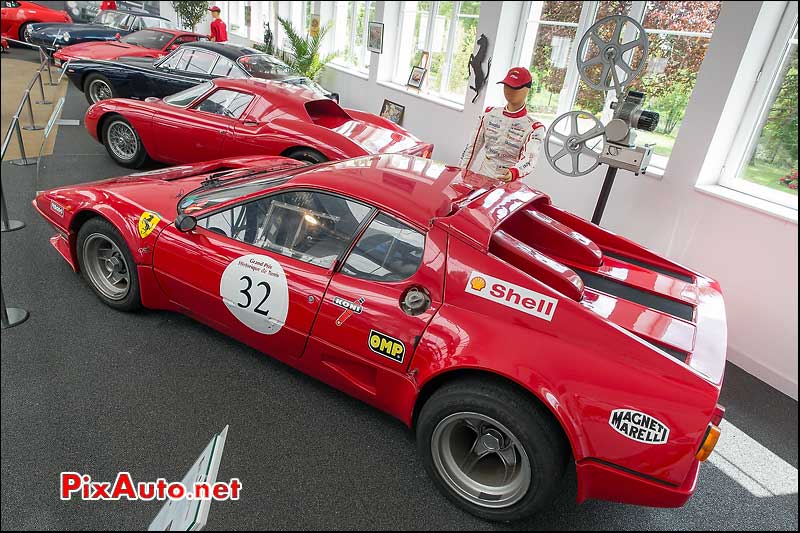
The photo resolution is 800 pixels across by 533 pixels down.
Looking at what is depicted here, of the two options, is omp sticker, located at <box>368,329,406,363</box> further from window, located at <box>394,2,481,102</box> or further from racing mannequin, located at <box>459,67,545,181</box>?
window, located at <box>394,2,481,102</box>

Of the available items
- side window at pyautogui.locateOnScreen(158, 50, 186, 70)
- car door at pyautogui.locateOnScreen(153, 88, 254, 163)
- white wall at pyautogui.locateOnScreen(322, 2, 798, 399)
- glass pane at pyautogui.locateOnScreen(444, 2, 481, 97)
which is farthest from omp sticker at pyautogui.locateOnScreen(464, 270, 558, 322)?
side window at pyautogui.locateOnScreen(158, 50, 186, 70)

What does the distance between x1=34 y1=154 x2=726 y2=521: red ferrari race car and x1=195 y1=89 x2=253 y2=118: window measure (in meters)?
2.18

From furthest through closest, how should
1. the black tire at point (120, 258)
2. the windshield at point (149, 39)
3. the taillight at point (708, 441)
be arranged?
the windshield at point (149, 39) < the black tire at point (120, 258) < the taillight at point (708, 441)

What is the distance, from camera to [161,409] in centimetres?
226

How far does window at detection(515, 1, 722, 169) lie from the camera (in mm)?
4410

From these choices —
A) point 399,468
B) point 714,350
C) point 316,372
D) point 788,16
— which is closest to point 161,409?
point 316,372

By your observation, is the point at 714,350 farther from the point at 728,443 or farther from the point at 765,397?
the point at 765,397

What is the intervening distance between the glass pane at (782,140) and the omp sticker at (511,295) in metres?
2.77

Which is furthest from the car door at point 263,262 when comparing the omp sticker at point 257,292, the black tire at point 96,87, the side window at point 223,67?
the black tire at point 96,87

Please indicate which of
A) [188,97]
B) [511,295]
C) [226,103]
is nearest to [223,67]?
[188,97]

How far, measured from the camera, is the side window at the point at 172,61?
5590 mm

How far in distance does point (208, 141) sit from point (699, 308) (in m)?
4.29

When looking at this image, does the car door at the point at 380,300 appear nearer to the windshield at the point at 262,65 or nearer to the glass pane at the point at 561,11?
the windshield at the point at 262,65

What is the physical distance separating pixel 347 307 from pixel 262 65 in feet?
13.8
